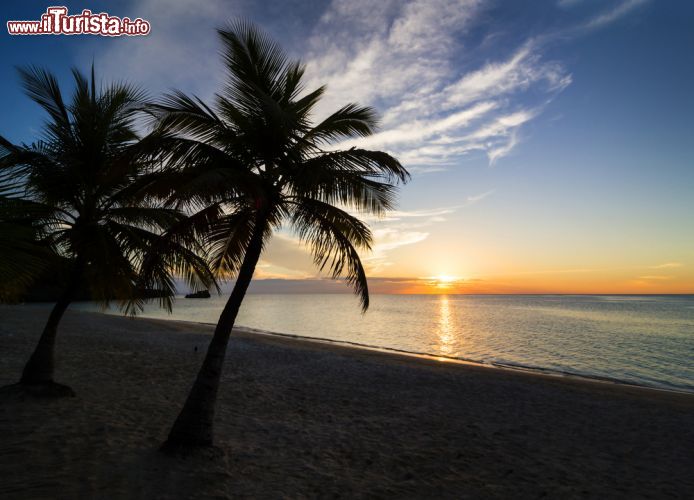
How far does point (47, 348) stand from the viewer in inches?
362

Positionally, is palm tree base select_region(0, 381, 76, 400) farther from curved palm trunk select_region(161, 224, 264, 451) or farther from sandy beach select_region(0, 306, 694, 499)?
curved palm trunk select_region(161, 224, 264, 451)

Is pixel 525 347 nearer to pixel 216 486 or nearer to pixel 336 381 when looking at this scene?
pixel 336 381

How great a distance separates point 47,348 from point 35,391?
0.98m

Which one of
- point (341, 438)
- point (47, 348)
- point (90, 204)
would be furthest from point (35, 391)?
point (341, 438)

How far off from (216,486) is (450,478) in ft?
13.7

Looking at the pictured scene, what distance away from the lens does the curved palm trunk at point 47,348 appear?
29.6ft

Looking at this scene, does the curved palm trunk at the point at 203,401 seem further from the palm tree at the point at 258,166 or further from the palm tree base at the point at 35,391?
the palm tree base at the point at 35,391

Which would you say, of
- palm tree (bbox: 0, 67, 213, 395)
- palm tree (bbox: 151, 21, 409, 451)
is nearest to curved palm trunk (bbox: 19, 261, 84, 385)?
palm tree (bbox: 0, 67, 213, 395)

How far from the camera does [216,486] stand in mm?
5910

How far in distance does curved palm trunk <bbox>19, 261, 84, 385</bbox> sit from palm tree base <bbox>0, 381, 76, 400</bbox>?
3.1 inches

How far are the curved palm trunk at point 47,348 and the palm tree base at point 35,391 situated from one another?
3.1 inches

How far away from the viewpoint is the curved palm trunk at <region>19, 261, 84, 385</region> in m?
9.03

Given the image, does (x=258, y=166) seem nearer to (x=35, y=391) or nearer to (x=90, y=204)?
(x=90, y=204)

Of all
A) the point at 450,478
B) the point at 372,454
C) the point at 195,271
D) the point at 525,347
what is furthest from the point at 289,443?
the point at 525,347
